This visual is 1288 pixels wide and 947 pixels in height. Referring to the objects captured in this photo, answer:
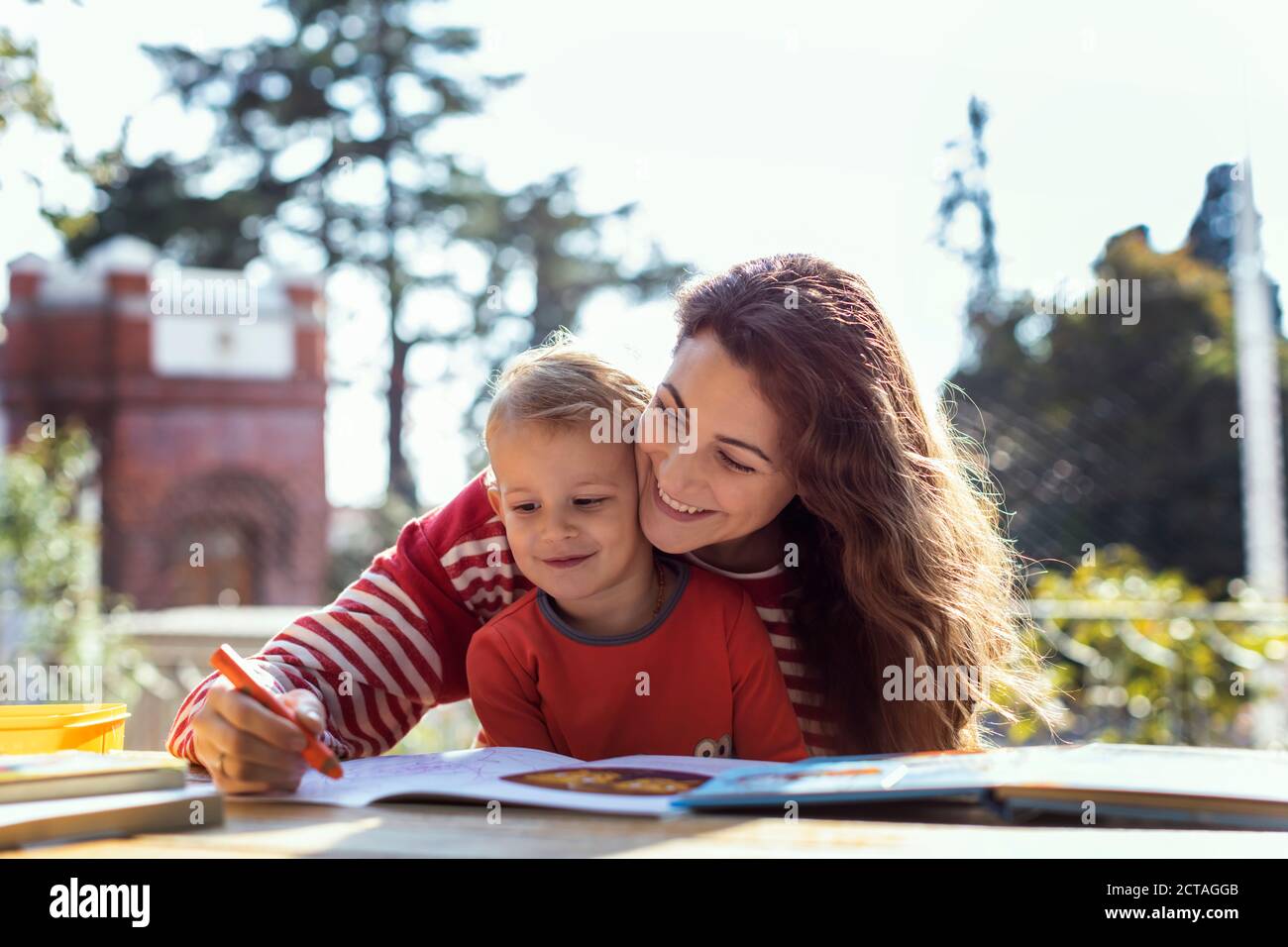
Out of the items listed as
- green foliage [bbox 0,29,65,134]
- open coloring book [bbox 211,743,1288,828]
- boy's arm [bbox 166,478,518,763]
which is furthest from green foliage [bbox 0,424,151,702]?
open coloring book [bbox 211,743,1288,828]

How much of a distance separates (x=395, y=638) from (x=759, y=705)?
46 centimetres

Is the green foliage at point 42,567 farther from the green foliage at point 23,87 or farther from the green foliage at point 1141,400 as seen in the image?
the green foliage at point 1141,400

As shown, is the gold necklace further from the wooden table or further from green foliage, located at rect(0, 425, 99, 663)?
green foliage, located at rect(0, 425, 99, 663)

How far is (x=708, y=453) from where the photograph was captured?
56.5 inches

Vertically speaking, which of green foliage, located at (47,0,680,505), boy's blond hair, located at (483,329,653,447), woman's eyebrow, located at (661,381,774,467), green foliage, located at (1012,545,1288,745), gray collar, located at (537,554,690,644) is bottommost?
green foliage, located at (1012,545,1288,745)

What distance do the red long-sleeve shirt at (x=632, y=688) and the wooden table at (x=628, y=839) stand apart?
60 centimetres

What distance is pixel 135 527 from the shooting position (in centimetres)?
1447

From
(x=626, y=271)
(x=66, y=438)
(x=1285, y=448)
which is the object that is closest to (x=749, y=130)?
(x=626, y=271)

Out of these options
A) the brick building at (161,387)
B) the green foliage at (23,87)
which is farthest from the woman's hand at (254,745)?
the brick building at (161,387)

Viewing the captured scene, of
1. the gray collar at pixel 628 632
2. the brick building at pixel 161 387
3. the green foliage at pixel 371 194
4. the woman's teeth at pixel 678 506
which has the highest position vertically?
the green foliage at pixel 371 194

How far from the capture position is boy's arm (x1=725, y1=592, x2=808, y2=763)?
1504 mm

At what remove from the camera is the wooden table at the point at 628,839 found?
700 millimetres

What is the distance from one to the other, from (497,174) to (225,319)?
392cm
